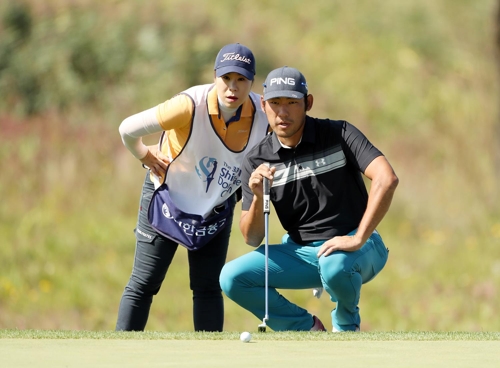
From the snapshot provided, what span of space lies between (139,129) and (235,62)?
723 millimetres

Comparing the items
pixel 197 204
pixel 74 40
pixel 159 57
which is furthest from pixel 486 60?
pixel 197 204

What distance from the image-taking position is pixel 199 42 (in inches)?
627

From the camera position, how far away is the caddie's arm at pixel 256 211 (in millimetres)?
5473

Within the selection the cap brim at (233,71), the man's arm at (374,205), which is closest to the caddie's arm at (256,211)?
the man's arm at (374,205)

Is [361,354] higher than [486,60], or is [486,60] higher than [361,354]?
[486,60]

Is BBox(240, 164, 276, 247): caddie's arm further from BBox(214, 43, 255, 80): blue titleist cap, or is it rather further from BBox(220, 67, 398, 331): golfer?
BBox(214, 43, 255, 80): blue titleist cap

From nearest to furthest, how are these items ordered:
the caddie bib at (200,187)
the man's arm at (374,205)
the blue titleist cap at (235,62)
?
the man's arm at (374,205), the blue titleist cap at (235,62), the caddie bib at (200,187)

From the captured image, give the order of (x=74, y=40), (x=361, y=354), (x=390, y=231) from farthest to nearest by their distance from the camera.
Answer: (x=74, y=40), (x=390, y=231), (x=361, y=354)

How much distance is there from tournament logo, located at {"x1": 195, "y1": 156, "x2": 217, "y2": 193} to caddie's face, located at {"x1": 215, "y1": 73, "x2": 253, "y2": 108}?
38 cm

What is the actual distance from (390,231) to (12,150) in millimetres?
5690

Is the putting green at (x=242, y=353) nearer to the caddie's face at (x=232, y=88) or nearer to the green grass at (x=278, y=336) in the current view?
the green grass at (x=278, y=336)

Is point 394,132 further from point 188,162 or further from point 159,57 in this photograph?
point 188,162

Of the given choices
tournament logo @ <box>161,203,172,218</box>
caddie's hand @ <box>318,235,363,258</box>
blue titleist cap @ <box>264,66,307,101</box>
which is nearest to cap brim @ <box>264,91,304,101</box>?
blue titleist cap @ <box>264,66,307,101</box>

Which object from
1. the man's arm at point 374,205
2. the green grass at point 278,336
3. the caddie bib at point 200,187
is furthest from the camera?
the caddie bib at point 200,187
